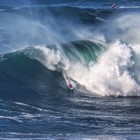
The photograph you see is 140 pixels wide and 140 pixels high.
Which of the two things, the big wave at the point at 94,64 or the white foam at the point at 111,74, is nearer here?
the white foam at the point at 111,74

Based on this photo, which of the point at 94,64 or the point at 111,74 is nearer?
the point at 111,74

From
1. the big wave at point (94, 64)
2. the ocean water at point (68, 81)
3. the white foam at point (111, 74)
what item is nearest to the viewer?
the ocean water at point (68, 81)

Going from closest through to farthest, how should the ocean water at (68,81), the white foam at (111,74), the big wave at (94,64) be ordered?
the ocean water at (68,81) < the white foam at (111,74) < the big wave at (94,64)

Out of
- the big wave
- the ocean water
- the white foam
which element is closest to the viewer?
the ocean water

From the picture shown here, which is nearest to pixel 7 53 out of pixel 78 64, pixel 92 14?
pixel 78 64

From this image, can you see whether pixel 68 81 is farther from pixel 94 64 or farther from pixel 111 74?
pixel 111 74

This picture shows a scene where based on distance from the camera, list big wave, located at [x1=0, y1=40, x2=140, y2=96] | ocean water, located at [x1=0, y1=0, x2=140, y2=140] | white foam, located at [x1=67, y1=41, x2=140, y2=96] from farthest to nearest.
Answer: big wave, located at [x1=0, y1=40, x2=140, y2=96]
white foam, located at [x1=67, y1=41, x2=140, y2=96]
ocean water, located at [x1=0, y1=0, x2=140, y2=140]

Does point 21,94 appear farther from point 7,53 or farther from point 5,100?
point 7,53

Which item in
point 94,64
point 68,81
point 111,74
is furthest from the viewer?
point 94,64

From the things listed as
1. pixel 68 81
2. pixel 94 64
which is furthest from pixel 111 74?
pixel 68 81
